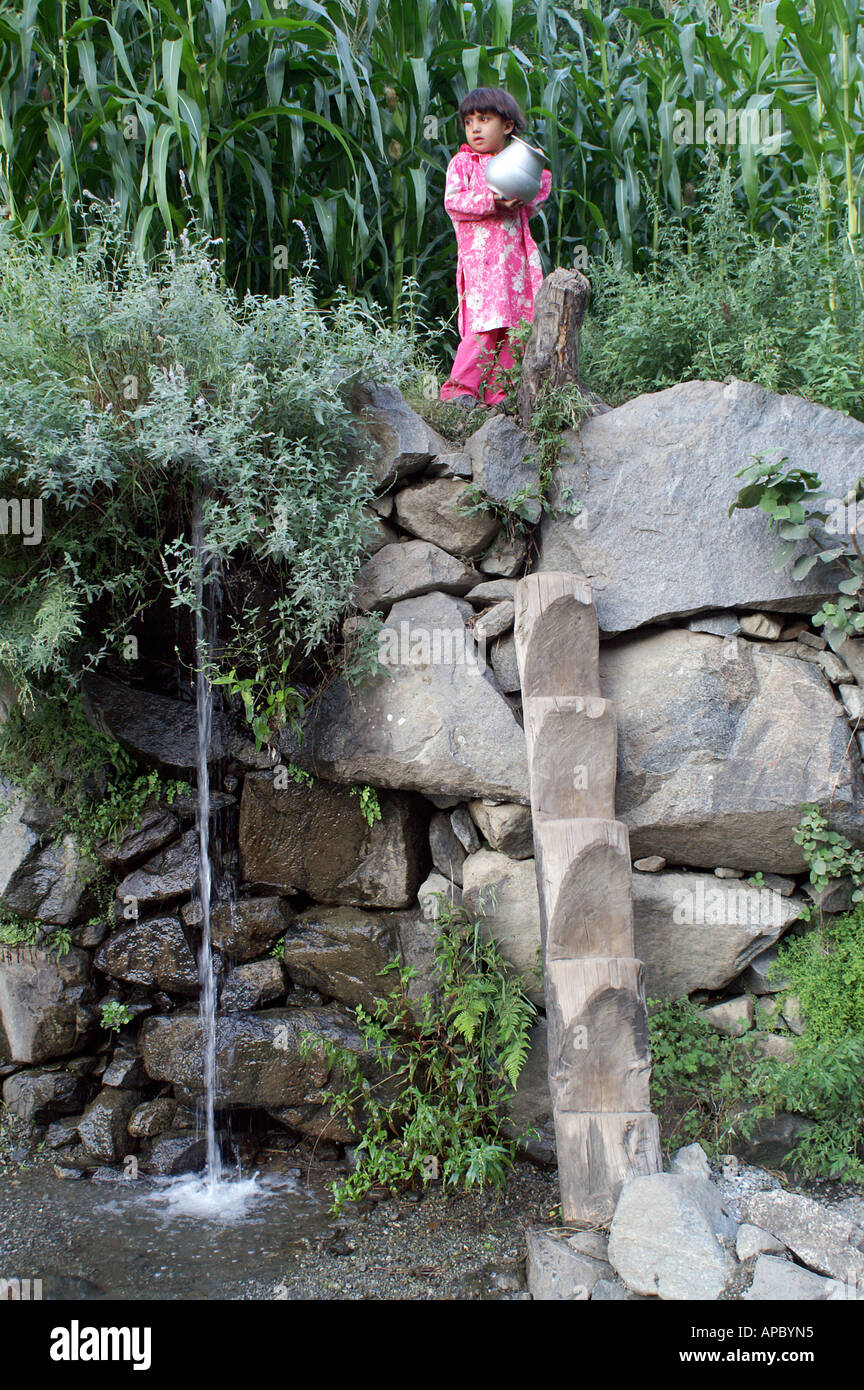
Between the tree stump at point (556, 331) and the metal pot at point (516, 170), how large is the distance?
2.35 feet

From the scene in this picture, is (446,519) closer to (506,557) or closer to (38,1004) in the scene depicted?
(506,557)

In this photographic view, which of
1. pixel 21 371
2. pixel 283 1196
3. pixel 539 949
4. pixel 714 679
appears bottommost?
pixel 283 1196

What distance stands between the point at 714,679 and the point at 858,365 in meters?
1.63

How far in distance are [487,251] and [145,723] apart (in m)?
2.86

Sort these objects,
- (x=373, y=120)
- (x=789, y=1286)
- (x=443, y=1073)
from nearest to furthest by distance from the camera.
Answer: (x=789, y=1286) → (x=443, y=1073) → (x=373, y=120)

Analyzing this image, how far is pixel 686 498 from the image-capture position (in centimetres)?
426

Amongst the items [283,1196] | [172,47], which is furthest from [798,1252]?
[172,47]

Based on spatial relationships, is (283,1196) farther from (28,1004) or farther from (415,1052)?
(28,1004)

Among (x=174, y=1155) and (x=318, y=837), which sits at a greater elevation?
(x=318, y=837)

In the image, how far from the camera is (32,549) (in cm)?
423

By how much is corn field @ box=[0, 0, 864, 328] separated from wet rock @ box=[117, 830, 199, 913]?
2.84 m

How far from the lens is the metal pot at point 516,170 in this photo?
4.72 meters

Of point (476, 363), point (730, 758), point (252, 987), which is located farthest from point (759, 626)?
point (252, 987)
